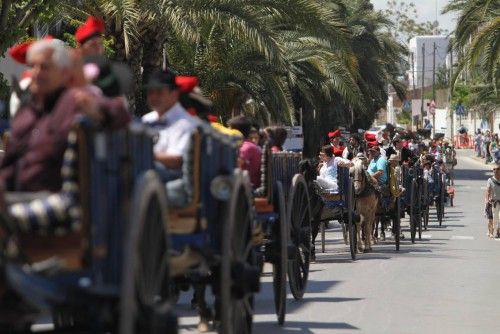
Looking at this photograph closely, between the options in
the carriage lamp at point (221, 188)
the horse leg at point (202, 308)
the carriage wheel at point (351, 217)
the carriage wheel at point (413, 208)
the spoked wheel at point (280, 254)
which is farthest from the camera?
the carriage wheel at point (413, 208)

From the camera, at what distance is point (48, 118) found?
7.31 meters

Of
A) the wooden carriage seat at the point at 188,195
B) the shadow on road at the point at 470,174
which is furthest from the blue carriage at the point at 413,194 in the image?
the shadow on road at the point at 470,174

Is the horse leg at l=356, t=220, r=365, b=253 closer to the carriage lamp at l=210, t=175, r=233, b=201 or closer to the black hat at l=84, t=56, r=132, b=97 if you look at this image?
the carriage lamp at l=210, t=175, r=233, b=201

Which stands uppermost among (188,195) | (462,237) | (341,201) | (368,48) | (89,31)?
(368,48)

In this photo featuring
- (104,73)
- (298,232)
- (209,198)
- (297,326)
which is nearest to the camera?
(104,73)

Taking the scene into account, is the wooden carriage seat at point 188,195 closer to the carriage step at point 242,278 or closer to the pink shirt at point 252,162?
the carriage step at point 242,278

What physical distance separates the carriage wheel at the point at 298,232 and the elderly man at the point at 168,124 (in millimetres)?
3823

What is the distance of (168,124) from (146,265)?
2625mm

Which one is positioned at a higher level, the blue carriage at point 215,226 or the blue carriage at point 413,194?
the blue carriage at point 215,226

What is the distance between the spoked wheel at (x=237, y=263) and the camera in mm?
9555

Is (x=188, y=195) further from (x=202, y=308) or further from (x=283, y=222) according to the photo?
(x=283, y=222)

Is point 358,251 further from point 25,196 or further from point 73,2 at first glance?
point 25,196

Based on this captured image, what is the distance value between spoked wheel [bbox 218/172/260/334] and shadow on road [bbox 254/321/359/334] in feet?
7.99

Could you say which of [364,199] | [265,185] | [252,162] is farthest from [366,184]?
[265,185]
